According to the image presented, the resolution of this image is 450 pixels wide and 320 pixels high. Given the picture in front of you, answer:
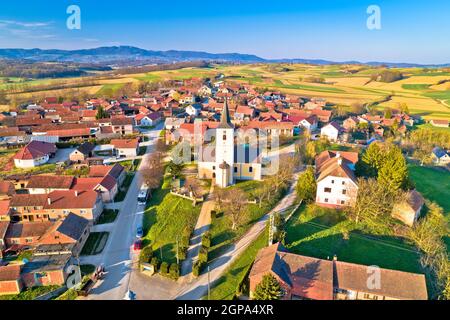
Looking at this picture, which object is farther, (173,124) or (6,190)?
(173,124)

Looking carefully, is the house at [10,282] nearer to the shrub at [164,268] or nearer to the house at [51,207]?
the house at [51,207]

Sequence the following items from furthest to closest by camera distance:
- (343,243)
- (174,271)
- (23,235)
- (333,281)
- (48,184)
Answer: (48,184)
(23,235)
(343,243)
(174,271)
(333,281)

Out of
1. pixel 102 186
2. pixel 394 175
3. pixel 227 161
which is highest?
pixel 227 161

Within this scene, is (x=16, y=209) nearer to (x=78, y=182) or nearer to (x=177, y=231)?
(x=78, y=182)

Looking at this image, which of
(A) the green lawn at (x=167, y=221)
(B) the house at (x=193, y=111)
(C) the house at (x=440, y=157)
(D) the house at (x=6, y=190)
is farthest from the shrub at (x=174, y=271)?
(B) the house at (x=193, y=111)

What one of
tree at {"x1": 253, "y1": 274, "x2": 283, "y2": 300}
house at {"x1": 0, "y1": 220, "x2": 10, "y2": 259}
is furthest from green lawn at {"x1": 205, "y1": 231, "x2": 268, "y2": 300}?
house at {"x1": 0, "y1": 220, "x2": 10, "y2": 259}

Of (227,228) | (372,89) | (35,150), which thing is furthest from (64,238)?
(372,89)

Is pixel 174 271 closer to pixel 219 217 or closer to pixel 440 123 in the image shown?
pixel 219 217
